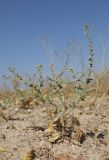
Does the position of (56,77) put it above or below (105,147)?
above

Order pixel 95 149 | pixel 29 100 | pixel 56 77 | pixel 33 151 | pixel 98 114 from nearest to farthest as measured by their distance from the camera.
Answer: pixel 33 151
pixel 95 149
pixel 56 77
pixel 98 114
pixel 29 100

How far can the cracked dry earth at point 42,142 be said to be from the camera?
4828 mm

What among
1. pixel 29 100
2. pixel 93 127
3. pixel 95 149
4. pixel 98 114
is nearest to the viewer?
pixel 95 149

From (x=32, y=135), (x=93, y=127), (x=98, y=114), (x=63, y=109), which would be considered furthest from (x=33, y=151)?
(x=98, y=114)

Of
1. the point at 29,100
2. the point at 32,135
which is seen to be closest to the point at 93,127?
the point at 32,135

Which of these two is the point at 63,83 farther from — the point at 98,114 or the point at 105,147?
the point at 98,114

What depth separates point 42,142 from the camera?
5.12 meters

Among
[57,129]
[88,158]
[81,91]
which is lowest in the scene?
[88,158]

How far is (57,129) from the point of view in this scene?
5.54 meters

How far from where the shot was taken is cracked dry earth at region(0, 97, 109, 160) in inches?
190

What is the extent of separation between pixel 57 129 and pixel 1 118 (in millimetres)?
1100

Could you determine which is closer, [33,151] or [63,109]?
[33,151]

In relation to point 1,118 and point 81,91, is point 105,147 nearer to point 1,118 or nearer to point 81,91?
point 81,91

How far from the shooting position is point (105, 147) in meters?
5.34
